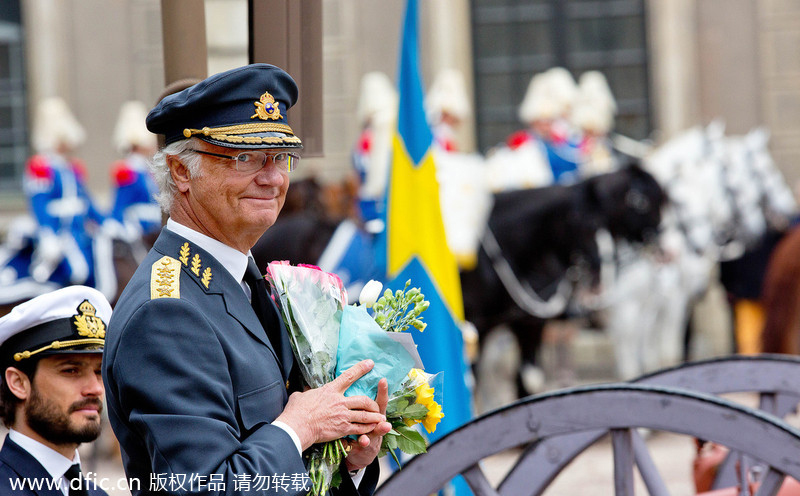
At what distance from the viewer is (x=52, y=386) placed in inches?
91.6

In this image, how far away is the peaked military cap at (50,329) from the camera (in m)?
2.31

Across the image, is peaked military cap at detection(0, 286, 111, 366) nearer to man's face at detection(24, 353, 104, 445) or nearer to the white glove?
man's face at detection(24, 353, 104, 445)

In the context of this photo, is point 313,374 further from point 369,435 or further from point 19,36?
point 19,36

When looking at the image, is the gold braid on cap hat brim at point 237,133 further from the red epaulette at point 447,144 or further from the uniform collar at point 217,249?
the red epaulette at point 447,144

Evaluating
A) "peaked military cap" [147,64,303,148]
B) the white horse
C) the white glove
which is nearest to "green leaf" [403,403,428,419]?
"peaked military cap" [147,64,303,148]

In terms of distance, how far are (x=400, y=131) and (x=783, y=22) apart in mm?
7411

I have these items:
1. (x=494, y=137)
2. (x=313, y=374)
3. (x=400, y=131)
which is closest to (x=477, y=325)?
(x=400, y=131)

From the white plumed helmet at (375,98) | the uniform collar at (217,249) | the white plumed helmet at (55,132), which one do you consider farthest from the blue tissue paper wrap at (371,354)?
the white plumed helmet at (55,132)

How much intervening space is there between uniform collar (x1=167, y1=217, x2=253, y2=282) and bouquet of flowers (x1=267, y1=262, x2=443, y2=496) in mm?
73

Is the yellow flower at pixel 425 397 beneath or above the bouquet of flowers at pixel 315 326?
beneath

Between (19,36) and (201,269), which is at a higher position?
(19,36)

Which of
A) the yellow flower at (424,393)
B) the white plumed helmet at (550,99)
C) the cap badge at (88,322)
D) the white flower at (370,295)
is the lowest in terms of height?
the yellow flower at (424,393)

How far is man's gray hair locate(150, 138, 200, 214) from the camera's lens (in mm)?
1896

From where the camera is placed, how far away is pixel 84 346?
233 cm
